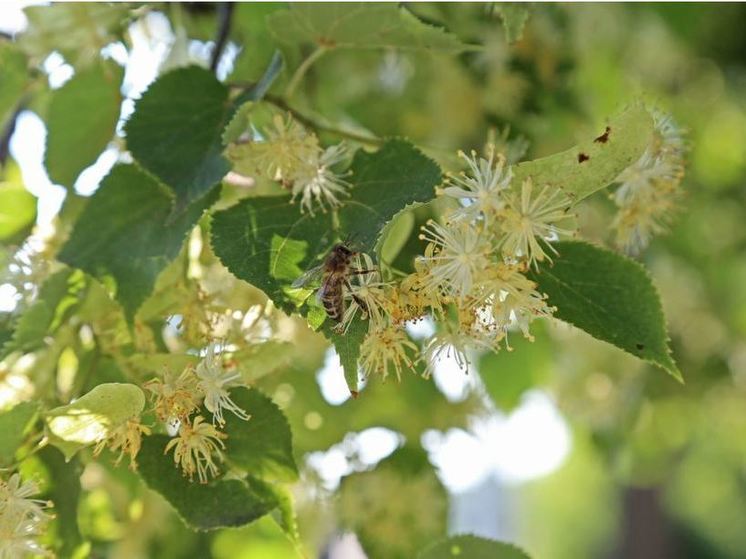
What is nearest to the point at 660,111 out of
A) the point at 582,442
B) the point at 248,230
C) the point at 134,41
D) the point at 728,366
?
the point at 248,230

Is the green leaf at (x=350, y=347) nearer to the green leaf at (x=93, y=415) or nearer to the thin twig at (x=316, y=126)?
the green leaf at (x=93, y=415)

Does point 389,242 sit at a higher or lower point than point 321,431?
higher

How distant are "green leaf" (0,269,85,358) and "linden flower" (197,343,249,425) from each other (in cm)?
21

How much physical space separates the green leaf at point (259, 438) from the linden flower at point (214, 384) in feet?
0.13

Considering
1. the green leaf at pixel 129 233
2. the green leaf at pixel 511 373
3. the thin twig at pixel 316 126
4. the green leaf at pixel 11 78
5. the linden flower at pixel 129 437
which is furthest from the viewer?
the green leaf at pixel 511 373

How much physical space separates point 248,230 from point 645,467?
69.5 inches

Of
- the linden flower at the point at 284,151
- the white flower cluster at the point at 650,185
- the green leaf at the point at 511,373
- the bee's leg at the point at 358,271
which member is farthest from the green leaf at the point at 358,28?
the green leaf at the point at 511,373

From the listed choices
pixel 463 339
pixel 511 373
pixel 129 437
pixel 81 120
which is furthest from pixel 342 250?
pixel 511 373

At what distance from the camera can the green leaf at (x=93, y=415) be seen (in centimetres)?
80

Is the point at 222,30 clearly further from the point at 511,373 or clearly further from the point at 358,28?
the point at 511,373

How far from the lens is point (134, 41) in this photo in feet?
4.36

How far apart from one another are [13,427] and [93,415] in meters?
0.09

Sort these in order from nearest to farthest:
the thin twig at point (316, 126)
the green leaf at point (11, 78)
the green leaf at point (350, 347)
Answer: the green leaf at point (350, 347), the thin twig at point (316, 126), the green leaf at point (11, 78)

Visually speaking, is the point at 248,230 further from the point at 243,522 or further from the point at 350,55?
the point at 350,55
